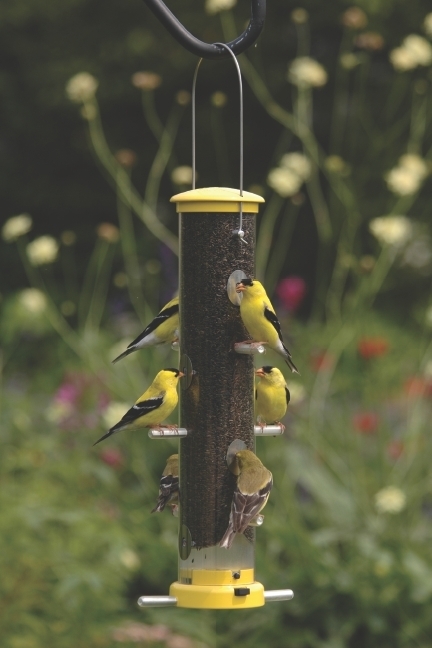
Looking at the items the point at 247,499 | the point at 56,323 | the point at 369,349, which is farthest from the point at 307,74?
the point at 247,499

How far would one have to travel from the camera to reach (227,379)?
296 cm

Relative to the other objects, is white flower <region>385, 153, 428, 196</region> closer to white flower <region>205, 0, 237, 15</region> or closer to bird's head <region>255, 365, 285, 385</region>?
white flower <region>205, 0, 237, 15</region>

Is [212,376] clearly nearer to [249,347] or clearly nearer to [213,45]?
[249,347]

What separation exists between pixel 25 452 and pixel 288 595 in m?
3.63

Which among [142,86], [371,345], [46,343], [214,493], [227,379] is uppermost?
[142,86]

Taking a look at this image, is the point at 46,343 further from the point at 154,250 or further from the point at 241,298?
the point at 241,298

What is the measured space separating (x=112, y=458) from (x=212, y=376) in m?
2.74

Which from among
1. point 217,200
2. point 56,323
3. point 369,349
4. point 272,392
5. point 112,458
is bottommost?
point 112,458

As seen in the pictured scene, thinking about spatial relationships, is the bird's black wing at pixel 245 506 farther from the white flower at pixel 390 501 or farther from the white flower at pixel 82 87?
the white flower at pixel 82 87

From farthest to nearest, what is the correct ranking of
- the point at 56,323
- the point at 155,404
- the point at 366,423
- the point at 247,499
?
the point at 56,323 < the point at 366,423 < the point at 155,404 < the point at 247,499

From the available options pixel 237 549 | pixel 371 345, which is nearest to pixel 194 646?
pixel 371 345

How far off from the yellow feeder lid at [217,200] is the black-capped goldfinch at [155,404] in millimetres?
401

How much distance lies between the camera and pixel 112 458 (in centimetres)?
561

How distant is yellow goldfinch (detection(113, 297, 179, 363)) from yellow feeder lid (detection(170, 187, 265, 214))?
0.91 ft
